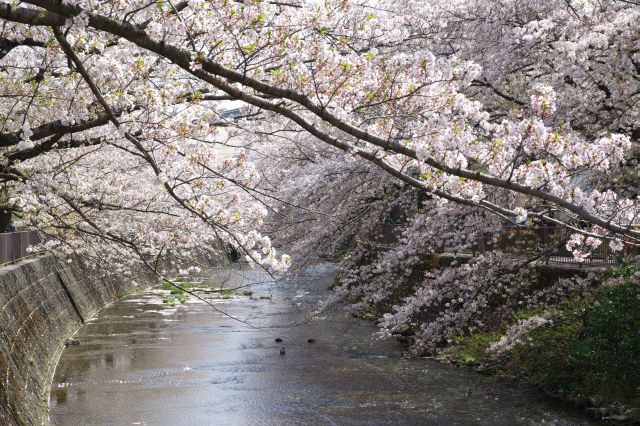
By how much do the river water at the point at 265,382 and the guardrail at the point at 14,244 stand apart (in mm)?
2514

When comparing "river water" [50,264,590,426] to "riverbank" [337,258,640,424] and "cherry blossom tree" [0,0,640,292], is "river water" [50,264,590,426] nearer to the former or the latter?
"riverbank" [337,258,640,424]

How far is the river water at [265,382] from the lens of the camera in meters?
11.1

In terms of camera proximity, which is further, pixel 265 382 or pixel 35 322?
pixel 35 322

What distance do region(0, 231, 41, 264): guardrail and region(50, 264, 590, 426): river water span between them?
2514 mm

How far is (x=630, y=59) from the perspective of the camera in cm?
1101

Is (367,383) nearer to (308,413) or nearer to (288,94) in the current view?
(308,413)

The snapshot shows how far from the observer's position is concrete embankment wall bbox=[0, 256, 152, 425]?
981 cm

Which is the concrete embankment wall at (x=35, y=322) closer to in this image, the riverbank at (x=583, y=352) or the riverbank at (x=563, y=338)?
the riverbank at (x=563, y=338)

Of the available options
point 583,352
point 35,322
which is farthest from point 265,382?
point 583,352

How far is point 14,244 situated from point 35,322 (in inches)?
100

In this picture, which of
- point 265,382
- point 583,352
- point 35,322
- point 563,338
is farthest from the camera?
point 35,322

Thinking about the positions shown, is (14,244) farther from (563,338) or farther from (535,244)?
(563,338)

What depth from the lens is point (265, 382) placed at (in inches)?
532

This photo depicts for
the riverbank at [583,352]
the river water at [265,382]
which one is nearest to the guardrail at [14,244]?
the river water at [265,382]
